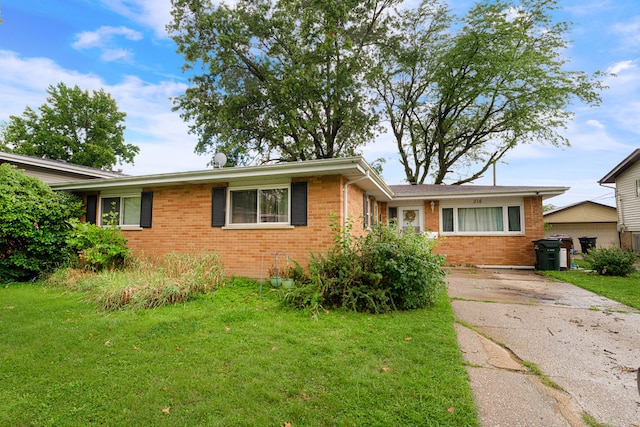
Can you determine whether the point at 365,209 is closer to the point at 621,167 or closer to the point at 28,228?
the point at 28,228

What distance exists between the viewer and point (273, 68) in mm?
16625

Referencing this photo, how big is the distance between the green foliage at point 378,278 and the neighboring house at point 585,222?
774 inches

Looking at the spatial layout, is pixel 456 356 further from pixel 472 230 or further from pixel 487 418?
pixel 472 230

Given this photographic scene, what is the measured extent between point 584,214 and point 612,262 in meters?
16.5

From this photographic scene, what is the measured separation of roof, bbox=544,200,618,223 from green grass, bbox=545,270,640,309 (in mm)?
15452

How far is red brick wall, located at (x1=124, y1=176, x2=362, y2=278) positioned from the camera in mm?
6848

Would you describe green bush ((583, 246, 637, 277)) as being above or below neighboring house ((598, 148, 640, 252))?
below

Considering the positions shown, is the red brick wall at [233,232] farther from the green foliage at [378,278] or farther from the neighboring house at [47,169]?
the neighboring house at [47,169]

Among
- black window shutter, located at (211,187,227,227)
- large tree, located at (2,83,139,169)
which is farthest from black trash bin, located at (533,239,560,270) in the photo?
large tree, located at (2,83,139,169)

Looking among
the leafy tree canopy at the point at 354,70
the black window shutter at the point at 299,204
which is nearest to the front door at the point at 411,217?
the black window shutter at the point at 299,204

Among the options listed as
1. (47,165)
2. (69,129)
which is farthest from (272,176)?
(69,129)

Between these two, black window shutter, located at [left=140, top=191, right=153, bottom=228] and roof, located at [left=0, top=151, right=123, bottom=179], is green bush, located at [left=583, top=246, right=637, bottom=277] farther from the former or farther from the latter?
roof, located at [left=0, top=151, right=123, bottom=179]

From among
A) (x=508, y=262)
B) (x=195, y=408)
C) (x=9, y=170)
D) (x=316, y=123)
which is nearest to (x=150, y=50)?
(x=9, y=170)

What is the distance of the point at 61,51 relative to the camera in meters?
12.1
